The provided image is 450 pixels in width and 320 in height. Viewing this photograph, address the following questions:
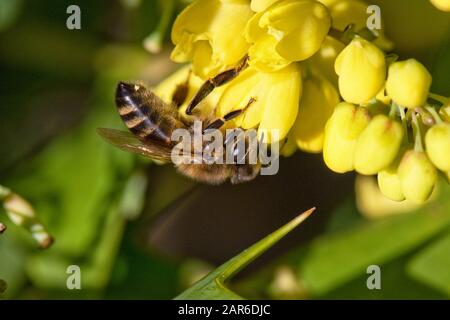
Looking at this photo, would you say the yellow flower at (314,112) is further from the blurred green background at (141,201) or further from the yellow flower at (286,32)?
the blurred green background at (141,201)

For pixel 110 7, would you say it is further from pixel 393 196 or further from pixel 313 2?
pixel 393 196

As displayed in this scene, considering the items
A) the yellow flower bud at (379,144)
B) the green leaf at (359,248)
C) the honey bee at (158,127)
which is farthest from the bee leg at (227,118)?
the green leaf at (359,248)

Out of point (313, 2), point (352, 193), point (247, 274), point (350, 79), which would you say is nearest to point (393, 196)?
point (350, 79)
